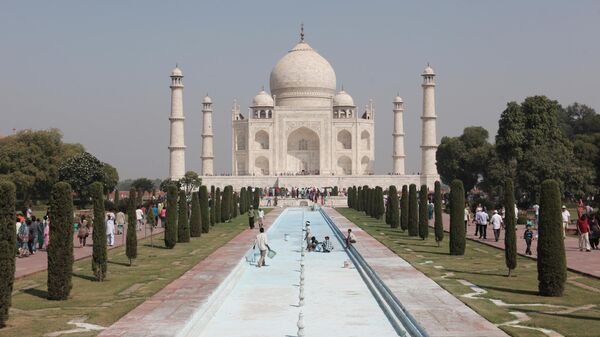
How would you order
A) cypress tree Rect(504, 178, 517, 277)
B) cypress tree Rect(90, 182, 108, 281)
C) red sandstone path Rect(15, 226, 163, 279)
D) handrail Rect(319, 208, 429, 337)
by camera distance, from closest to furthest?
handrail Rect(319, 208, 429, 337)
cypress tree Rect(90, 182, 108, 281)
cypress tree Rect(504, 178, 517, 277)
red sandstone path Rect(15, 226, 163, 279)

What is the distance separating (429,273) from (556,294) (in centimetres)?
269

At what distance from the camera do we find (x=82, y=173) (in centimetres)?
3634

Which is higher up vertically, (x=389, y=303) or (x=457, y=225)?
(x=457, y=225)

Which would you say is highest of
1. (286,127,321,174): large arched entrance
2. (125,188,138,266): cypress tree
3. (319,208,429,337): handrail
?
(286,127,321,174): large arched entrance

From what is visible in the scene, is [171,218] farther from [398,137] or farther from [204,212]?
[398,137]

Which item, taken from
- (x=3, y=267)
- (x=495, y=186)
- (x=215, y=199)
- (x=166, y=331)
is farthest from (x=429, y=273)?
(x=495, y=186)

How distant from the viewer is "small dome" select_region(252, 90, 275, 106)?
A: 54.5m

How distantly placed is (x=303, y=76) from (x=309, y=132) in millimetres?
4111

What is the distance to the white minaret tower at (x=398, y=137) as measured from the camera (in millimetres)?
51156

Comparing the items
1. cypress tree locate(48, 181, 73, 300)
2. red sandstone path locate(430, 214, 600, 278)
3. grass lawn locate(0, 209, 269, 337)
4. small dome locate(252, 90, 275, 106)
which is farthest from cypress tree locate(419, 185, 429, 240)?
small dome locate(252, 90, 275, 106)

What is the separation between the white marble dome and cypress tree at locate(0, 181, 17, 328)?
46.7m

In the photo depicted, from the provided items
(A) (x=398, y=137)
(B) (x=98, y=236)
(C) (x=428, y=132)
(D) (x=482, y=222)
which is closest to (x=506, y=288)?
(B) (x=98, y=236)

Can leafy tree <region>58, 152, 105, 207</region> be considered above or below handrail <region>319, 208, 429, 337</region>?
above

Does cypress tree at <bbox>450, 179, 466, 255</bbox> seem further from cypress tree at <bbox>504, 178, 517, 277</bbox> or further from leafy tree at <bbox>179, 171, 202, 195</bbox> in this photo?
leafy tree at <bbox>179, 171, 202, 195</bbox>
